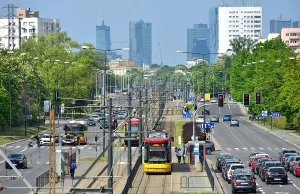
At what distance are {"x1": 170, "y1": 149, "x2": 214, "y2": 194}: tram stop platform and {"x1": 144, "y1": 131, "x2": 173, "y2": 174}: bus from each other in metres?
1.15

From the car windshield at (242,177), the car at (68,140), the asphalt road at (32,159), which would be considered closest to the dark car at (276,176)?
the car windshield at (242,177)

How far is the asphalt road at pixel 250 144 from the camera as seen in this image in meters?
63.9

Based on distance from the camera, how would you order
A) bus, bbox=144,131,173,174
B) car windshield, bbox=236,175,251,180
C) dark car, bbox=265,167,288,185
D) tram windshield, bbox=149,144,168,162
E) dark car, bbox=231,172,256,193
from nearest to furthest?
dark car, bbox=231,172,256,193
car windshield, bbox=236,175,251,180
dark car, bbox=265,167,288,185
bus, bbox=144,131,173,174
tram windshield, bbox=149,144,168,162

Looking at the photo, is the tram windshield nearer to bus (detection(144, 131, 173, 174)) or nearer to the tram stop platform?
bus (detection(144, 131, 173, 174))

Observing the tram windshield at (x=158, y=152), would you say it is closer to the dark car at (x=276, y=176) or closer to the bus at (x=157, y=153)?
the bus at (x=157, y=153)

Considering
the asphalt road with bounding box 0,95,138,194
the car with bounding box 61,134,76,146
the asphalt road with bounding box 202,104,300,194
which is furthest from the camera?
the car with bounding box 61,134,76,146

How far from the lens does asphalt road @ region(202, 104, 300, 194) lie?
63900 millimetres

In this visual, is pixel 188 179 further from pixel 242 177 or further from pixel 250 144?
pixel 250 144

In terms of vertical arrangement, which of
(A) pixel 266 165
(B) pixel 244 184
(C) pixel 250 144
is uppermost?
(A) pixel 266 165

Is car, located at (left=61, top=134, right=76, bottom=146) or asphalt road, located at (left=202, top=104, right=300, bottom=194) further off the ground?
car, located at (left=61, top=134, right=76, bottom=146)

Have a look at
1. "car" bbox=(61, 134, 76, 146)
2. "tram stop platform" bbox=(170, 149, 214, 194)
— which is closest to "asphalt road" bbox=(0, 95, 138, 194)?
"car" bbox=(61, 134, 76, 146)

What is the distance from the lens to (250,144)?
10775cm

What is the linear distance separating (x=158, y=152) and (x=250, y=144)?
3858cm

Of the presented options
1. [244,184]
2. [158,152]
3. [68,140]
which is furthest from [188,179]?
[68,140]
